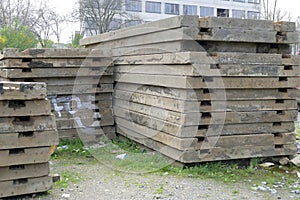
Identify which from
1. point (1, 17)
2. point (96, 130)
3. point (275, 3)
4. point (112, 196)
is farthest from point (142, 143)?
point (1, 17)

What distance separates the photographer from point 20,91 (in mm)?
4496

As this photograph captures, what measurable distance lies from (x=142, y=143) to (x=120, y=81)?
155cm

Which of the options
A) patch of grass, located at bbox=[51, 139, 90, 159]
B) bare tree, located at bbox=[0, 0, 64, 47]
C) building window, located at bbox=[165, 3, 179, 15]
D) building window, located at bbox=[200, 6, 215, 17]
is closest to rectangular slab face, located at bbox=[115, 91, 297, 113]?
patch of grass, located at bbox=[51, 139, 90, 159]

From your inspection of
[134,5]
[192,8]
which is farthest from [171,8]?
[134,5]

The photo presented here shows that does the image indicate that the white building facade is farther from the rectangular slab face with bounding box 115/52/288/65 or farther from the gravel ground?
the gravel ground

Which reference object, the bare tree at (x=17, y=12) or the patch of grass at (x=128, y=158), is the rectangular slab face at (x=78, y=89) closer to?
the patch of grass at (x=128, y=158)

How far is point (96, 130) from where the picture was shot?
7.89 m

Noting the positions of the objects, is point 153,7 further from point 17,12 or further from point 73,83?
point 73,83

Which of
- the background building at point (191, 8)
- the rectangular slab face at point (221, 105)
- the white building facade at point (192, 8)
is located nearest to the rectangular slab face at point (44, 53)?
A: the rectangular slab face at point (221, 105)

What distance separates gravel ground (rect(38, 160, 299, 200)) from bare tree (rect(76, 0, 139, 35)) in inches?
1352

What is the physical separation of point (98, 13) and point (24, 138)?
3692 centimetres

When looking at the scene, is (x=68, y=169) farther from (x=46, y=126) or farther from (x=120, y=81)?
(x=120, y=81)

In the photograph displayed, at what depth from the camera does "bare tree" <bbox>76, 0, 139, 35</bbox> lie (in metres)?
38.5

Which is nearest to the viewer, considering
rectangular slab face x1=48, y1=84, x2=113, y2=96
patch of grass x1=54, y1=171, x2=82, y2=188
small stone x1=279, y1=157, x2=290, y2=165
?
patch of grass x1=54, y1=171, x2=82, y2=188
